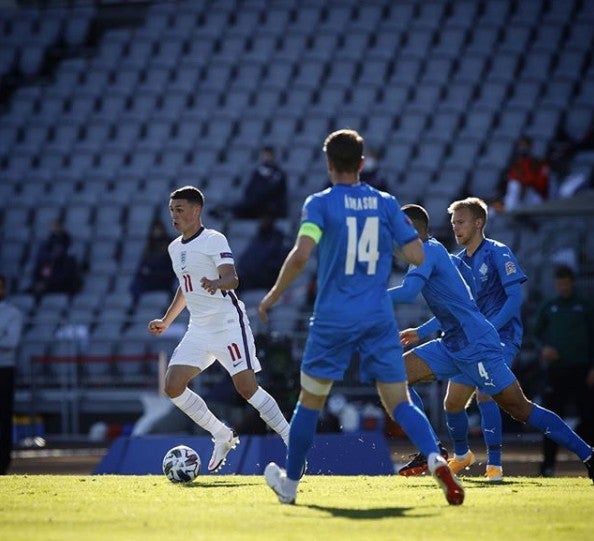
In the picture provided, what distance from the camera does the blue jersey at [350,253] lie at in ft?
28.9

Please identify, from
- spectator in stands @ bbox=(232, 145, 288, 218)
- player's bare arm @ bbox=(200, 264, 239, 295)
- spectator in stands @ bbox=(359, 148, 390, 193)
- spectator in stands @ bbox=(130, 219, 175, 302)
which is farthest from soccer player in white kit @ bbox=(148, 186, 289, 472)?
spectator in stands @ bbox=(130, 219, 175, 302)

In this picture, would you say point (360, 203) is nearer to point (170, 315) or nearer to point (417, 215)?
point (417, 215)

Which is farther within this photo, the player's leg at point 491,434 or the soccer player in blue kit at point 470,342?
the player's leg at point 491,434

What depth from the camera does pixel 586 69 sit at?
86.5ft

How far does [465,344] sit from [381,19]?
708 inches

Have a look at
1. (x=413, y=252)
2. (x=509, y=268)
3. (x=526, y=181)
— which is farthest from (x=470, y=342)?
(x=526, y=181)

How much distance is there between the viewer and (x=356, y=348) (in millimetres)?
8914

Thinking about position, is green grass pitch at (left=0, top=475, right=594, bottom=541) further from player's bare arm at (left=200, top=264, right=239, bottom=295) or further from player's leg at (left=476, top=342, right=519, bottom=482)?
player's bare arm at (left=200, top=264, right=239, bottom=295)

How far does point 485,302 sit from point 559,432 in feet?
4.58

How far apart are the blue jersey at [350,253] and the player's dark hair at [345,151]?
0.12 metres

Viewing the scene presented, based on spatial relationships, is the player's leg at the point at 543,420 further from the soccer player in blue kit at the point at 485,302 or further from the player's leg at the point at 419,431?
the player's leg at the point at 419,431

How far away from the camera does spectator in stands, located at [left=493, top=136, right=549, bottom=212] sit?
2267 centimetres

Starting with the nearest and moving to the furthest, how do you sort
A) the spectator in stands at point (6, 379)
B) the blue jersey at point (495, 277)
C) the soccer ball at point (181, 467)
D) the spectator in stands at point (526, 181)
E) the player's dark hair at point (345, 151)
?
the player's dark hair at point (345, 151) < the soccer ball at point (181, 467) < the blue jersey at point (495, 277) < the spectator in stands at point (6, 379) < the spectator in stands at point (526, 181)

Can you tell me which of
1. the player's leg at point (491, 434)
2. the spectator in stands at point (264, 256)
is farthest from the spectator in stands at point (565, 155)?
the player's leg at point (491, 434)
